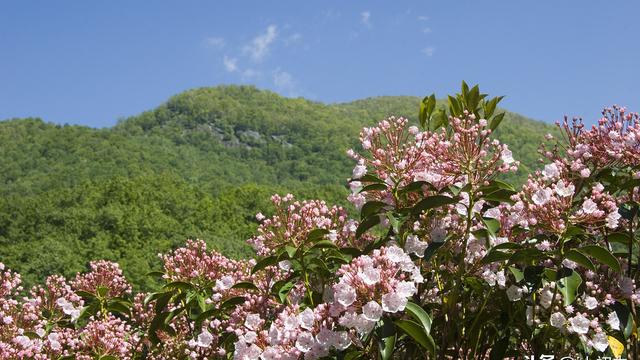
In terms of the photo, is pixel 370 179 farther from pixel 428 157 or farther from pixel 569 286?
pixel 569 286

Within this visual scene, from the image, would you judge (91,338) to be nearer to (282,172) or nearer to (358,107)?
(282,172)

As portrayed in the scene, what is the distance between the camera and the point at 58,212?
63.9m

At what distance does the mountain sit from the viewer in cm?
6112

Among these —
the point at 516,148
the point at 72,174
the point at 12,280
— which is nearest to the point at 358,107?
the point at 516,148

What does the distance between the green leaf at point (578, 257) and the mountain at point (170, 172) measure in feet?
4.19

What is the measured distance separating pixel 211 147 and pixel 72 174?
47.8 metres

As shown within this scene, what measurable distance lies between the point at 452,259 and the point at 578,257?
600 mm

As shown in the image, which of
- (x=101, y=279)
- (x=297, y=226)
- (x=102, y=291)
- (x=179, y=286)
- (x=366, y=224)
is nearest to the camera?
(x=366, y=224)

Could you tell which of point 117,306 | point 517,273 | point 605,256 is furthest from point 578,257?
point 117,306

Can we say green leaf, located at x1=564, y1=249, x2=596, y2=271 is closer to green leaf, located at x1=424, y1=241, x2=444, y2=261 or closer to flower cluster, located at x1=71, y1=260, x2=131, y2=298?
green leaf, located at x1=424, y1=241, x2=444, y2=261

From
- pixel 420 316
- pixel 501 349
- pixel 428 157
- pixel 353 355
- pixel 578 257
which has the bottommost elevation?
pixel 501 349

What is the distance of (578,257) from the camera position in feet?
7.52

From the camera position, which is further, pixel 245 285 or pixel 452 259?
pixel 245 285

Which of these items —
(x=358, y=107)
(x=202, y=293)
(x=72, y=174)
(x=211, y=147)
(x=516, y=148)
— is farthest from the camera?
(x=358, y=107)
